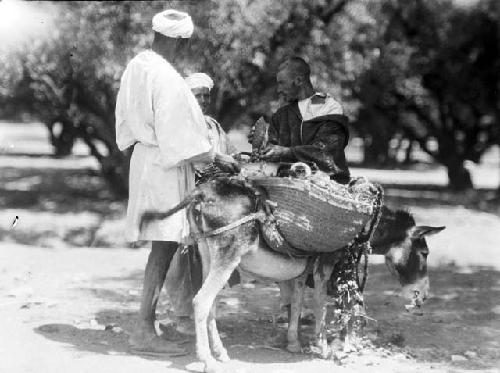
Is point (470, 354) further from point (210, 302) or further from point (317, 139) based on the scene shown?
point (210, 302)

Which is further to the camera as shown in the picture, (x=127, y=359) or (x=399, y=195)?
(x=399, y=195)

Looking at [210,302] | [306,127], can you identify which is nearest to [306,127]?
[306,127]

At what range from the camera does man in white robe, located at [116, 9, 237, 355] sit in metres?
5.34

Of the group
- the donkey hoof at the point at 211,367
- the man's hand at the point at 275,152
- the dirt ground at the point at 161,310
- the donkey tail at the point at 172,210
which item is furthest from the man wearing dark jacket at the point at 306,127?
the donkey hoof at the point at 211,367

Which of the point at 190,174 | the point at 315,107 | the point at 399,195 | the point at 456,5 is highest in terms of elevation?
the point at 456,5

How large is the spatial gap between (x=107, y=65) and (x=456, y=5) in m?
11.1

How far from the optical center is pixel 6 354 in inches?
212

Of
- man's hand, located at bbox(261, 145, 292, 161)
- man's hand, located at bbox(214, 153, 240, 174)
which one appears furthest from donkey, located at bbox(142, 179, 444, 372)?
man's hand, located at bbox(261, 145, 292, 161)

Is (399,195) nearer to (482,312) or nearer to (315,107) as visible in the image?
(482,312)

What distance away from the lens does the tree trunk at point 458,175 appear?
2325 centimetres

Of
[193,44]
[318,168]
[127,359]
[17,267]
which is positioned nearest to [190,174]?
[318,168]

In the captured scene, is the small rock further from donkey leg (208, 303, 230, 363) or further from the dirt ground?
donkey leg (208, 303, 230, 363)

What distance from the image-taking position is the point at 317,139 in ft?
19.3

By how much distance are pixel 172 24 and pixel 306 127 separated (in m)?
1.30
